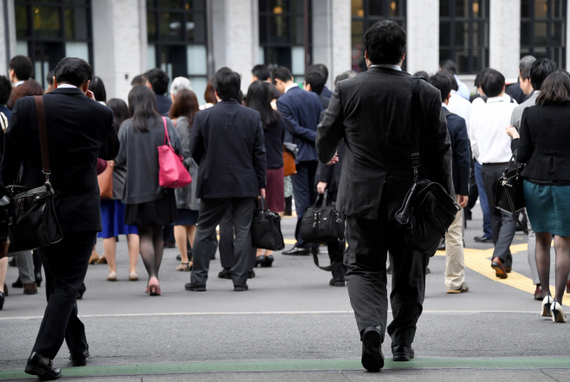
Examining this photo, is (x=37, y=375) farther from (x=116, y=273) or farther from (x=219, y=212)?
(x=116, y=273)

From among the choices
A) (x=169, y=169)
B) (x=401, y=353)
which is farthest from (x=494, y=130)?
(x=401, y=353)

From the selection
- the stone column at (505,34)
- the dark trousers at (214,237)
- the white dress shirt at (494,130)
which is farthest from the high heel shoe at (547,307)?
the stone column at (505,34)

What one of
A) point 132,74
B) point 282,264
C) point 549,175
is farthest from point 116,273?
point 132,74

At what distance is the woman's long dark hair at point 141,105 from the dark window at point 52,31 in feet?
65.5

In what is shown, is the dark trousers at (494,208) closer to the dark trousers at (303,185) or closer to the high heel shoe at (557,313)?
the dark trousers at (303,185)

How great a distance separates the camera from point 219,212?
28.5 feet

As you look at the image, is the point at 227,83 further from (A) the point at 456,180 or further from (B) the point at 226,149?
(A) the point at 456,180

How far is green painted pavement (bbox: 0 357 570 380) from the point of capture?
543 cm

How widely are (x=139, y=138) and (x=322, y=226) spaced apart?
6.50 ft

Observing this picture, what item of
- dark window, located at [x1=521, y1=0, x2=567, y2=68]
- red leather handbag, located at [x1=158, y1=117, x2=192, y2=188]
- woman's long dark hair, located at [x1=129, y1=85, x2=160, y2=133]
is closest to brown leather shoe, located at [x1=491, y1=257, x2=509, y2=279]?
red leather handbag, located at [x1=158, y1=117, x2=192, y2=188]

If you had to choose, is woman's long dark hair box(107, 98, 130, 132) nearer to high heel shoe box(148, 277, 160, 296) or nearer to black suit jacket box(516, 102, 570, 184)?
high heel shoe box(148, 277, 160, 296)

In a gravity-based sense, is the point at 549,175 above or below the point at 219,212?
above

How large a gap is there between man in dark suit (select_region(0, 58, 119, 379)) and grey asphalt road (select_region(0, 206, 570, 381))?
0.54 meters

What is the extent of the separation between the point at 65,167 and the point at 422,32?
3029 centimetres
